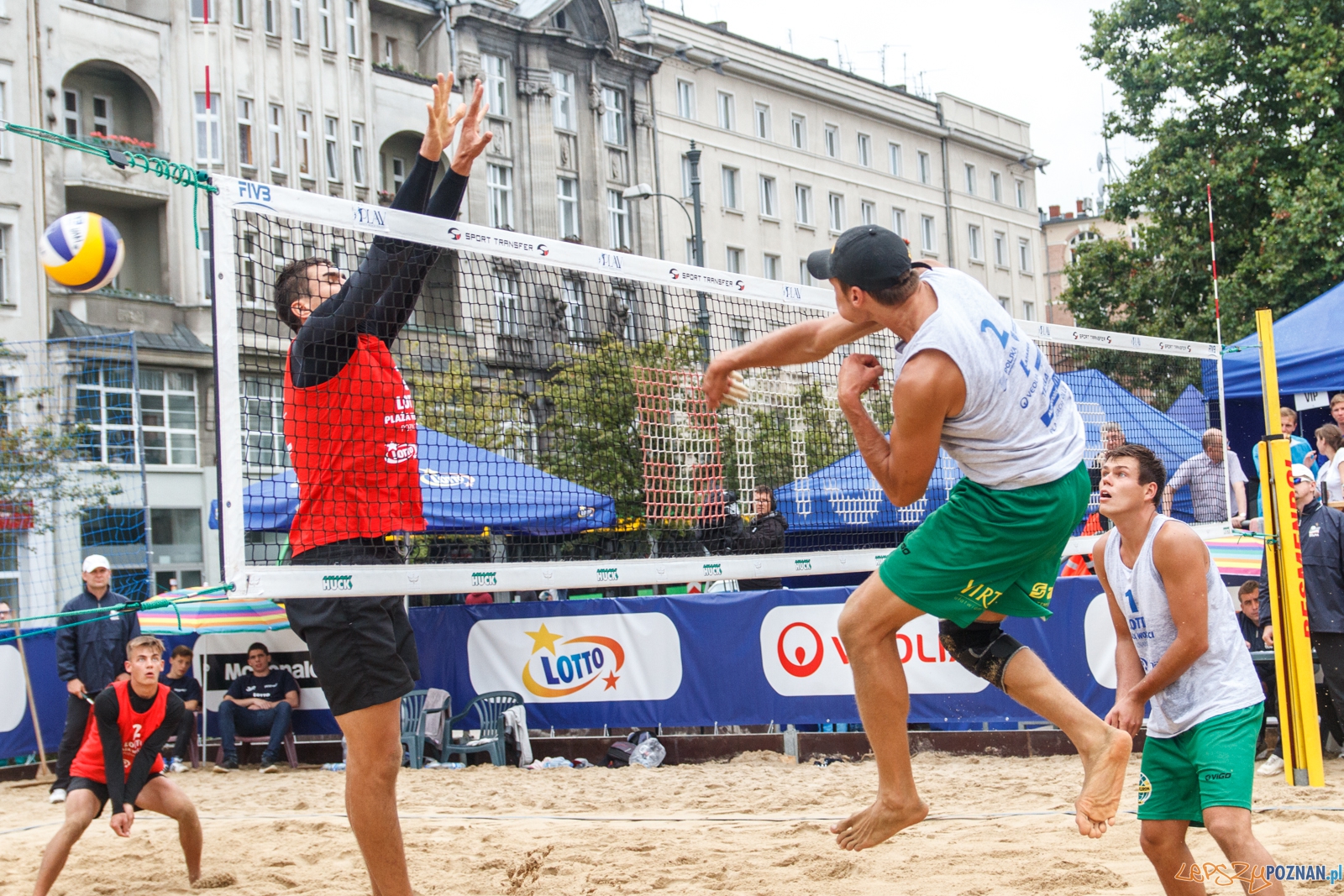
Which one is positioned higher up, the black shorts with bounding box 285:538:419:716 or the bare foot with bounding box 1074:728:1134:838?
the black shorts with bounding box 285:538:419:716

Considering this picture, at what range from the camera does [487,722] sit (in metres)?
11.4

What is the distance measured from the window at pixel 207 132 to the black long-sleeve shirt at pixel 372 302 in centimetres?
2674

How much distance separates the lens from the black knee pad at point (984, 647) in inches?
169

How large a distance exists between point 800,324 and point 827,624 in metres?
6.37

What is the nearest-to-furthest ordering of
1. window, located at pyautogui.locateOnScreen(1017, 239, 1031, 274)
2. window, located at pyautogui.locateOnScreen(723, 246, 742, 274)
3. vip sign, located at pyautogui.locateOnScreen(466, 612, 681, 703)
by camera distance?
1. vip sign, located at pyautogui.locateOnScreen(466, 612, 681, 703)
2. window, located at pyautogui.locateOnScreen(723, 246, 742, 274)
3. window, located at pyautogui.locateOnScreen(1017, 239, 1031, 274)

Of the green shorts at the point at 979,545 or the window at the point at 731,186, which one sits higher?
the window at the point at 731,186

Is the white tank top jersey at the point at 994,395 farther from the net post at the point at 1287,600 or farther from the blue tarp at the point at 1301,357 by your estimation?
the blue tarp at the point at 1301,357

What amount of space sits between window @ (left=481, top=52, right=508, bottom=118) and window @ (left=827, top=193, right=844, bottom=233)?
1362 cm

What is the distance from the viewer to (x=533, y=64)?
36.6 meters

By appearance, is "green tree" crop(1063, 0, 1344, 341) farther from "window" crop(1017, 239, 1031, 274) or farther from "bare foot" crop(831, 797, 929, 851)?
"window" crop(1017, 239, 1031, 274)

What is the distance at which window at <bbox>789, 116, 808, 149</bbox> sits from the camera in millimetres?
44344

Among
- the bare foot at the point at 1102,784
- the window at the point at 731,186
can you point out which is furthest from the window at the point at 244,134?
the bare foot at the point at 1102,784

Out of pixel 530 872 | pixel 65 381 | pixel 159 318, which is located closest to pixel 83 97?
pixel 159 318

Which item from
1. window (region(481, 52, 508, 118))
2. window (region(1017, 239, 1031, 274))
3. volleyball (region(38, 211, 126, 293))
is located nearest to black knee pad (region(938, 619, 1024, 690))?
volleyball (region(38, 211, 126, 293))
